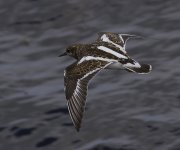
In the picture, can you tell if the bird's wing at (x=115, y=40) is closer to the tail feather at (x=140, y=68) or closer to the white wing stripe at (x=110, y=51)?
the white wing stripe at (x=110, y=51)

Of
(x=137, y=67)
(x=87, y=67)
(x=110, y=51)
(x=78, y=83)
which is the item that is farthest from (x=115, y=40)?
(x=78, y=83)

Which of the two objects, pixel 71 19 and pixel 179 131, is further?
pixel 71 19

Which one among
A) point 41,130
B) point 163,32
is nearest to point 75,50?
point 41,130

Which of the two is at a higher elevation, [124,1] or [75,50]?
[124,1]

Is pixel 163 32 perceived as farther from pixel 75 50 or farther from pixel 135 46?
pixel 75 50

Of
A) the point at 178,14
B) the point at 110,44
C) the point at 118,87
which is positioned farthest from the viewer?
the point at 178,14

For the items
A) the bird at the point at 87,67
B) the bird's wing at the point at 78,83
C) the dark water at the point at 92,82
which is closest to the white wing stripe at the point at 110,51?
the bird at the point at 87,67
